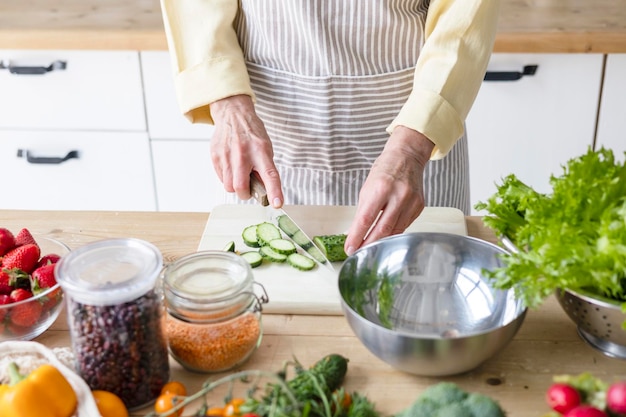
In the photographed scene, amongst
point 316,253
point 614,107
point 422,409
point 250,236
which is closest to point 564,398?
point 422,409

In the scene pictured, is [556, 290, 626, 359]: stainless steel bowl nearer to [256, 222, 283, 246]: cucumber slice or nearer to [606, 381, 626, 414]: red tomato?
[606, 381, 626, 414]: red tomato

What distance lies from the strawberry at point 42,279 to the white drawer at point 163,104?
1141 millimetres

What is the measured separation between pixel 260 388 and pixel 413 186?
0.48 m

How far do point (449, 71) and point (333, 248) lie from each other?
1.27 ft

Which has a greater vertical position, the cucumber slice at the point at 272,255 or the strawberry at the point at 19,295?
the strawberry at the point at 19,295

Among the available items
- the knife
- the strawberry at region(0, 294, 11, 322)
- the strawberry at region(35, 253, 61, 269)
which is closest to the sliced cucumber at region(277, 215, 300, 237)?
the knife

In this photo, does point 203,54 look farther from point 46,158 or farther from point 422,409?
point 46,158

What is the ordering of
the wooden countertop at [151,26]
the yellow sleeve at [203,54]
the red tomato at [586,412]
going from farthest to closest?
the wooden countertop at [151,26], the yellow sleeve at [203,54], the red tomato at [586,412]

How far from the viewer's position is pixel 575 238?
1.04 meters

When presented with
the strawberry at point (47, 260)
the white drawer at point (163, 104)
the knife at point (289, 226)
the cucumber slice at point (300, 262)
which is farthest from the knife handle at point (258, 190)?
the white drawer at point (163, 104)

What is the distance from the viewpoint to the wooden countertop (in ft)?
7.13

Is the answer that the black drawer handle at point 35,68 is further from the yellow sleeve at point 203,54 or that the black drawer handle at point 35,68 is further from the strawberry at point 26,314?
the strawberry at point 26,314

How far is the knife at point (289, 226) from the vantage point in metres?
1.39

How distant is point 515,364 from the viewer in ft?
3.67
